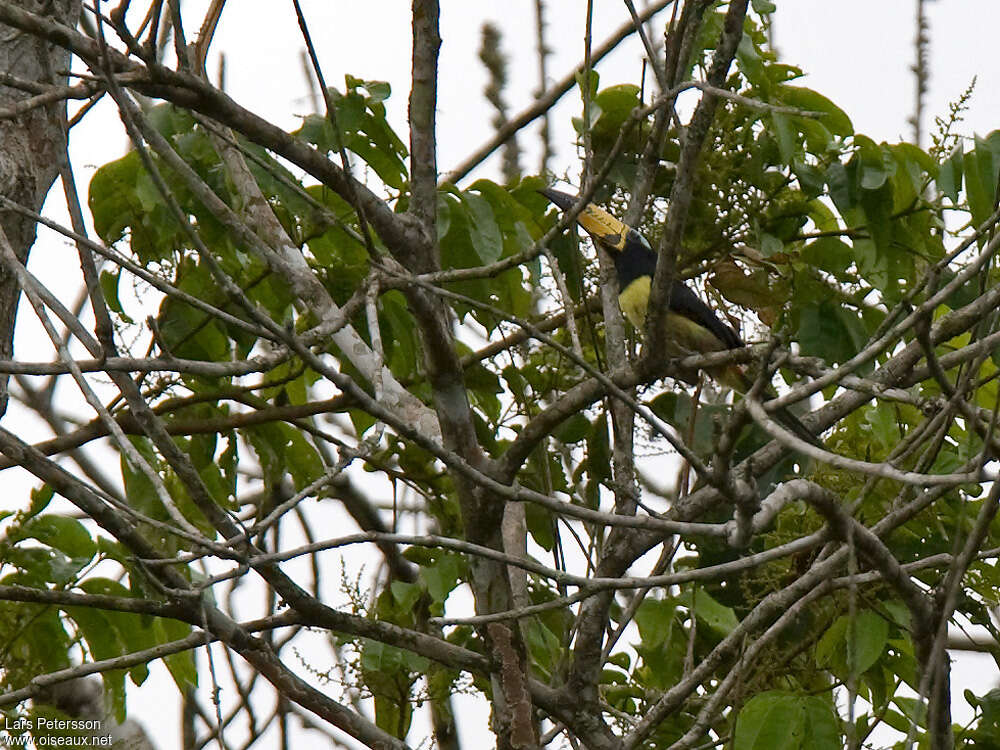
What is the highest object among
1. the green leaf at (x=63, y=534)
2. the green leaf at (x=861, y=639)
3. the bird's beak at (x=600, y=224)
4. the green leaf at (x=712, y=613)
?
the bird's beak at (x=600, y=224)

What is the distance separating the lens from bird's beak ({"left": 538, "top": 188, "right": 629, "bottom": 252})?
3486 millimetres

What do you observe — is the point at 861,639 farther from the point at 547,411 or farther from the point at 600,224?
the point at 600,224

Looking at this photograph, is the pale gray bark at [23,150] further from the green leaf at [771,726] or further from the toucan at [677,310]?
the toucan at [677,310]

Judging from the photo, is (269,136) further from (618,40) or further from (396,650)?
(618,40)

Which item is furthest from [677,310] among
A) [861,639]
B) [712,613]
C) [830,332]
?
[861,639]

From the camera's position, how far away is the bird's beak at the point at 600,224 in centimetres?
349

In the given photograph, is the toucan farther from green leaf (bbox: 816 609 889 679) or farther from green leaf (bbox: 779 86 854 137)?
green leaf (bbox: 816 609 889 679)

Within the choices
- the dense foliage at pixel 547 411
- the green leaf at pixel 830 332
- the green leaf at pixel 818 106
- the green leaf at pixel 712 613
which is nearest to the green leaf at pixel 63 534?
the dense foliage at pixel 547 411

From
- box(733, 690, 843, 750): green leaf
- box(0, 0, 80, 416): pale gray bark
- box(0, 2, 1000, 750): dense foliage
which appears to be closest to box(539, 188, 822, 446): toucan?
box(0, 2, 1000, 750): dense foliage

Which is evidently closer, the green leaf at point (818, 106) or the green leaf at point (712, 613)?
the green leaf at point (712, 613)

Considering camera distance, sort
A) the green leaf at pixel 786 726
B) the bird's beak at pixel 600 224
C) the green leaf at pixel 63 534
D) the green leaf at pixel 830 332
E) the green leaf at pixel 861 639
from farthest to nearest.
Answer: the bird's beak at pixel 600 224, the green leaf at pixel 830 332, the green leaf at pixel 63 534, the green leaf at pixel 861 639, the green leaf at pixel 786 726

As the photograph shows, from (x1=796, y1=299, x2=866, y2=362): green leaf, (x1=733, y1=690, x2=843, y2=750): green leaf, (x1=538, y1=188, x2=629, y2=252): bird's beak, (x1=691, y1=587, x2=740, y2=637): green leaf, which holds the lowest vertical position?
(x1=733, y1=690, x2=843, y2=750): green leaf

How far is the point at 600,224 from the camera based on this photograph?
159 inches

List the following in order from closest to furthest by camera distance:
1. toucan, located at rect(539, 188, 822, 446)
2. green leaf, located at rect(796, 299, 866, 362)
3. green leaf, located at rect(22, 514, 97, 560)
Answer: green leaf, located at rect(22, 514, 97, 560) < green leaf, located at rect(796, 299, 866, 362) < toucan, located at rect(539, 188, 822, 446)
